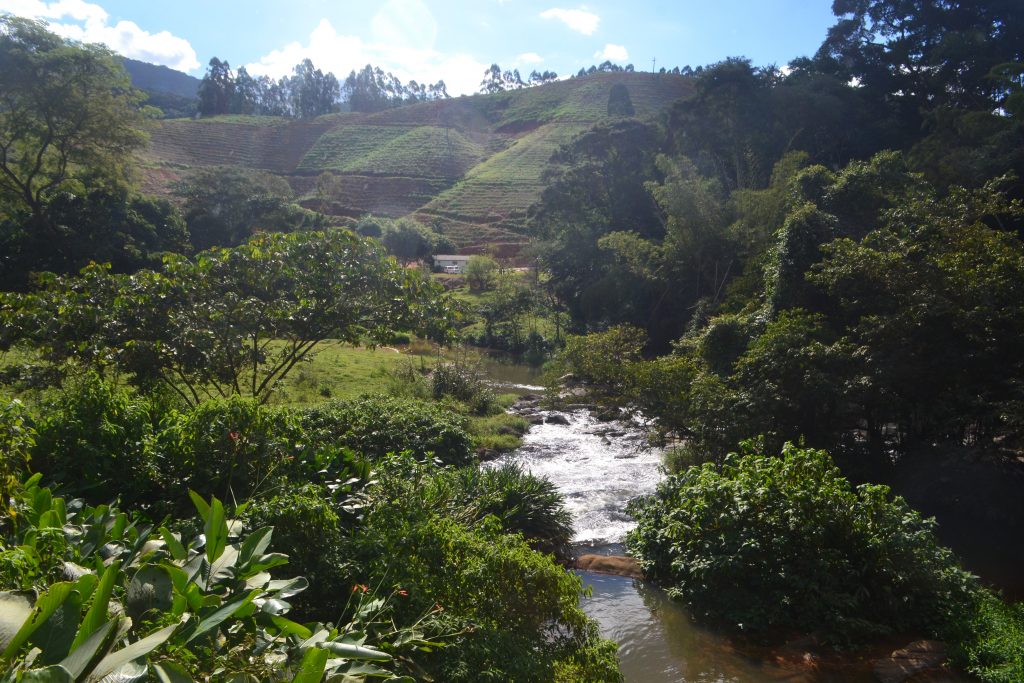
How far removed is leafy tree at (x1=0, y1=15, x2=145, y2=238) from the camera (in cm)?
2534

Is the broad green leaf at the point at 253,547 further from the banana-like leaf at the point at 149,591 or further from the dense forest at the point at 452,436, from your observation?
the banana-like leaf at the point at 149,591

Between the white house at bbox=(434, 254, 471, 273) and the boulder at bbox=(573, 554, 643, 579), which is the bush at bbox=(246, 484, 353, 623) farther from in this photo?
the white house at bbox=(434, 254, 471, 273)

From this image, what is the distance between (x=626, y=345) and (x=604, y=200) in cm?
1863

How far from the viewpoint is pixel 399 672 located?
4.05 meters

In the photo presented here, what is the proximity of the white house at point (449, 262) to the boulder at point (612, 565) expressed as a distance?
132ft

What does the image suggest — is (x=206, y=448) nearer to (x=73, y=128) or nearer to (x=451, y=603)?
(x=451, y=603)

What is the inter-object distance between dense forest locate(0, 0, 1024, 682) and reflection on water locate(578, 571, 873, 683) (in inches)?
14.1

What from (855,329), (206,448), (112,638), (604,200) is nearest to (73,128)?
(604,200)

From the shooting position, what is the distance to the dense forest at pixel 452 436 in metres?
3.11

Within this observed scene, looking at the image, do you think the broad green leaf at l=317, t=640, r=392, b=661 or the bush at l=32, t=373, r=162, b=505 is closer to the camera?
the broad green leaf at l=317, t=640, r=392, b=661

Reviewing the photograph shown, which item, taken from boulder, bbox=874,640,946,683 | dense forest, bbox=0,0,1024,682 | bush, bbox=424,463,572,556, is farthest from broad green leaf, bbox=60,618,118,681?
boulder, bbox=874,640,946,683

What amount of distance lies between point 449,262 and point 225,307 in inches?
1599

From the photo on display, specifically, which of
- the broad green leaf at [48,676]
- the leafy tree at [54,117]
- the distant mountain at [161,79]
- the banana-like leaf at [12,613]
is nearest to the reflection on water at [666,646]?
the banana-like leaf at [12,613]

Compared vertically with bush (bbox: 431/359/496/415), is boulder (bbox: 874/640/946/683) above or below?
below
